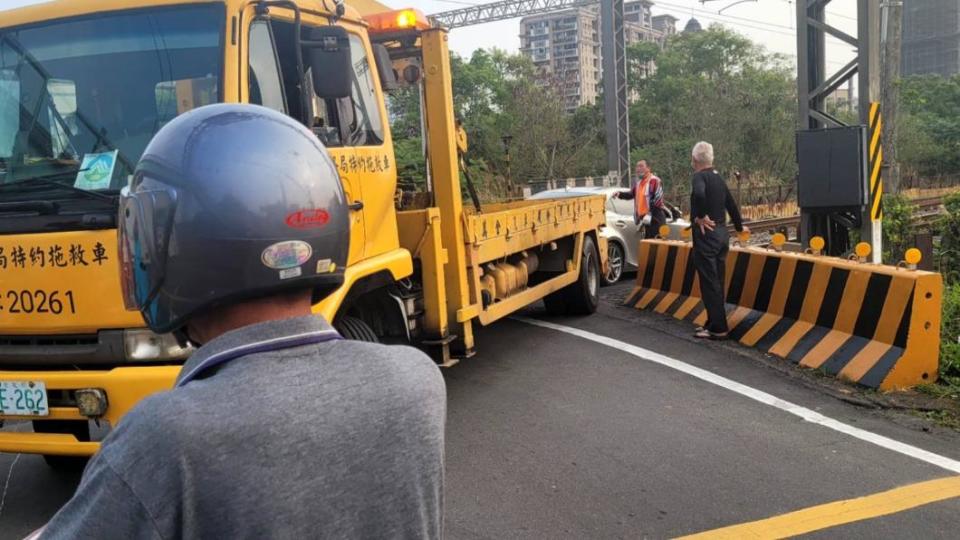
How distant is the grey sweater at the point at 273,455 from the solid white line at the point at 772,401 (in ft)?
14.6

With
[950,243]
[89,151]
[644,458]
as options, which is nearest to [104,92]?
[89,151]

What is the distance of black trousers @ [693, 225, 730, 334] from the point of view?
8023 mm

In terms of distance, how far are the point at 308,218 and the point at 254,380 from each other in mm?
371

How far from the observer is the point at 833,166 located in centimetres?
911

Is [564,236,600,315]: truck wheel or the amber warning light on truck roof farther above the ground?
the amber warning light on truck roof

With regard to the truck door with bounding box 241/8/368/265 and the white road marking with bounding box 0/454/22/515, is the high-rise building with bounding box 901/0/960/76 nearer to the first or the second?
the truck door with bounding box 241/8/368/265

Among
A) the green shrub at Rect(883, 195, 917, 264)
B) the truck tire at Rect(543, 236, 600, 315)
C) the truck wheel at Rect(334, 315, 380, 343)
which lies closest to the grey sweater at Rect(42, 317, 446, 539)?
the truck wheel at Rect(334, 315, 380, 343)

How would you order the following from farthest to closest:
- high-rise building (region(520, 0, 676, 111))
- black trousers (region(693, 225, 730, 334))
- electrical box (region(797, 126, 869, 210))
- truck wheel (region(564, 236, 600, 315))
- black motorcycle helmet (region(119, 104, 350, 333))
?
high-rise building (region(520, 0, 676, 111)) → truck wheel (region(564, 236, 600, 315)) → electrical box (region(797, 126, 869, 210)) → black trousers (region(693, 225, 730, 334)) → black motorcycle helmet (region(119, 104, 350, 333))

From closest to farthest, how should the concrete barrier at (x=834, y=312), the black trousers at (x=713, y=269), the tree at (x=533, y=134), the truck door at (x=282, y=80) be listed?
the truck door at (x=282, y=80) < the concrete barrier at (x=834, y=312) < the black trousers at (x=713, y=269) < the tree at (x=533, y=134)

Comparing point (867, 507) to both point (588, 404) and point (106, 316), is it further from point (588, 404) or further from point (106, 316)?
point (106, 316)

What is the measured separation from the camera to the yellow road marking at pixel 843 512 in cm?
401

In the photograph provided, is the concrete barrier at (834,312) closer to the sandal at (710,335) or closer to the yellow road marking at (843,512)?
the sandal at (710,335)

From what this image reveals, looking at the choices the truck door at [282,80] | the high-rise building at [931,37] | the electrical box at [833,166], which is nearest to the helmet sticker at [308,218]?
the truck door at [282,80]

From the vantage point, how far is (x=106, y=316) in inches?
163
